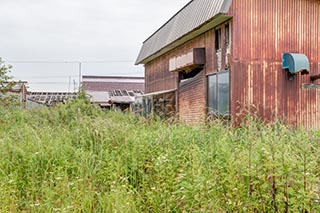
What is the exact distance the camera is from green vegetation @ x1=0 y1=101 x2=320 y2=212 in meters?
3.49

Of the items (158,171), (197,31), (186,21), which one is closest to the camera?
(158,171)

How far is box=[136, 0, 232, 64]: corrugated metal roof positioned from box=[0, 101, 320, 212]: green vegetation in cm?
499

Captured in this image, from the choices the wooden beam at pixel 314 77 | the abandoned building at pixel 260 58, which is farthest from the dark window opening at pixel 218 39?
the wooden beam at pixel 314 77

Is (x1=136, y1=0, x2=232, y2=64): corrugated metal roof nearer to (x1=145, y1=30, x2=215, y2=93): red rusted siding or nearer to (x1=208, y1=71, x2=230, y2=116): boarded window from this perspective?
(x1=145, y1=30, x2=215, y2=93): red rusted siding

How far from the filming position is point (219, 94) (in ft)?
37.0

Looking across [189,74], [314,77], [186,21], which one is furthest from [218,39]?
[314,77]

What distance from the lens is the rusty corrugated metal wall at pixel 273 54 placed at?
34.0 feet

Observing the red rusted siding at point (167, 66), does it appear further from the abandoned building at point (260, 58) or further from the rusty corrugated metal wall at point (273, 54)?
the rusty corrugated metal wall at point (273, 54)

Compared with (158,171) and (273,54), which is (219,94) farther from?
(158,171)

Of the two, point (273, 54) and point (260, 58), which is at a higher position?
point (273, 54)

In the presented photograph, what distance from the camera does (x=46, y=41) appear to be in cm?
2284

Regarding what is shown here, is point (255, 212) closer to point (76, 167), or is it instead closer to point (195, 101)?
point (76, 167)

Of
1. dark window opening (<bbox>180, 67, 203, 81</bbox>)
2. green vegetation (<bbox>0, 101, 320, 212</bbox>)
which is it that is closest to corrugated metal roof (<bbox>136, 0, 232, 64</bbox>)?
dark window opening (<bbox>180, 67, 203, 81</bbox>)

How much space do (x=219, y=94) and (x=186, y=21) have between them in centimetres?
363
